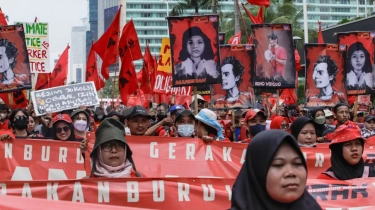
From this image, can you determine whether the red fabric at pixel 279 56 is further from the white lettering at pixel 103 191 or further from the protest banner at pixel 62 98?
the white lettering at pixel 103 191

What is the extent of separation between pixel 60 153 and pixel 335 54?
5738mm

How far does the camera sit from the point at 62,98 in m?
10.2

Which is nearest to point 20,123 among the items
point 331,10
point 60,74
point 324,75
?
point 324,75

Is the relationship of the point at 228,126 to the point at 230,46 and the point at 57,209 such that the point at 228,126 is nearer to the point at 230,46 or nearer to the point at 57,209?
the point at 230,46

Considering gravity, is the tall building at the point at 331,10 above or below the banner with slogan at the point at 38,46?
above

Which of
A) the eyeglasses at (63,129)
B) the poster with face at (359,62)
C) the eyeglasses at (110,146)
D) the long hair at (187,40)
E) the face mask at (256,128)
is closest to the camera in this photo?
the eyeglasses at (110,146)

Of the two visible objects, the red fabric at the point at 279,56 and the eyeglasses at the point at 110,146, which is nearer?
the eyeglasses at the point at 110,146

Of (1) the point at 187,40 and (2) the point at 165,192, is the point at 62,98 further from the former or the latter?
(2) the point at 165,192

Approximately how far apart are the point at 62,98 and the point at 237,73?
3040 mm

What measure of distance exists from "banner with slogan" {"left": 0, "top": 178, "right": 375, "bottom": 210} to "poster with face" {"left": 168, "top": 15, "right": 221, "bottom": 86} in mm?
4672

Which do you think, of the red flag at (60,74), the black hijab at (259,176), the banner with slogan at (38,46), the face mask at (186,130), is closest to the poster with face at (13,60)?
the banner with slogan at (38,46)

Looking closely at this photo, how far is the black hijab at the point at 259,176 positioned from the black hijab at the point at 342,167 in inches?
76.8

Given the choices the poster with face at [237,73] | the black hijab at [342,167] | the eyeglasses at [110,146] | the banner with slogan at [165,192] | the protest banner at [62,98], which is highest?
the poster with face at [237,73]

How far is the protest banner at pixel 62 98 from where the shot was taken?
9.92 meters
